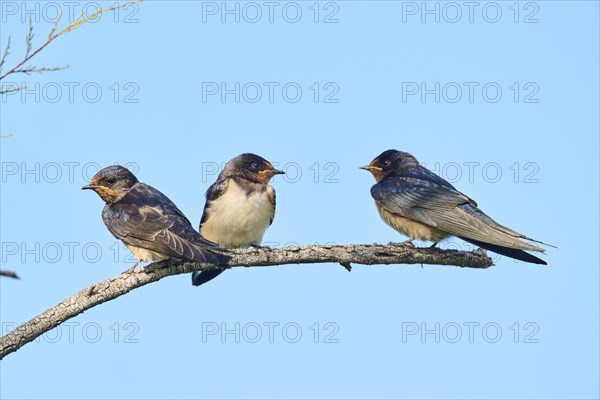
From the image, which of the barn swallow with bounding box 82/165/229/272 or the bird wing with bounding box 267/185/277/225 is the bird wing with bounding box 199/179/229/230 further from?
the barn swallow with bounding box 82/165/229/272

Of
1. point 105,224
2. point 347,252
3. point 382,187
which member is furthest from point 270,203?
point 347,252

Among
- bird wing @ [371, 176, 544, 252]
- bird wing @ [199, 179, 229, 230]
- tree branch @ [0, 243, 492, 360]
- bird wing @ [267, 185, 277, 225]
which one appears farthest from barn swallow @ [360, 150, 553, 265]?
bird wing @ [199, 179, 229, 230]

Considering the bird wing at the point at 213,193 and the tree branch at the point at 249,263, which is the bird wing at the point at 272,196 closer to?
the bird wing at the point at 213,193

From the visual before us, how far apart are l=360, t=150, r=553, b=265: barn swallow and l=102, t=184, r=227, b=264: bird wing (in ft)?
6.11

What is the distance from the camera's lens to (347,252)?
19.2 ft

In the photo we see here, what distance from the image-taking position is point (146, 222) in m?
6.65

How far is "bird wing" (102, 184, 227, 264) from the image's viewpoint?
19.5ft

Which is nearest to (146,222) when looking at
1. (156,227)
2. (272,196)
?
(156,227)

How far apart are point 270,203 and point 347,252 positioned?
2094mm

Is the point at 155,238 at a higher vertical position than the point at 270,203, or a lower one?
lower

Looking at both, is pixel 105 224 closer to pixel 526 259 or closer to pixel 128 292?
pixel 128 292

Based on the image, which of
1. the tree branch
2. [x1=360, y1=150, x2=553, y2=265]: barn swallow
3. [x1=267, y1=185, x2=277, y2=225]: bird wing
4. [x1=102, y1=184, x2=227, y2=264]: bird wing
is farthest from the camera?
[x1=267, y1=185, x2=277, y2=225]: bird wing

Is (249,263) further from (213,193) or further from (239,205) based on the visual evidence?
(213,193)

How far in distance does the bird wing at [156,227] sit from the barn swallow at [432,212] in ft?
6.11
